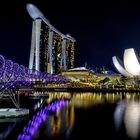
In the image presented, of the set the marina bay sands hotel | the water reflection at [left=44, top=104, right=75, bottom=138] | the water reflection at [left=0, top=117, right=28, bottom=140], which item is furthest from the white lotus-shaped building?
the water reflection at [left=0, top=117, right=28, bottom=140]

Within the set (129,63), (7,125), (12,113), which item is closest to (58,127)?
(7,125)

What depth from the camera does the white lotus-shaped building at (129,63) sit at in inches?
2124

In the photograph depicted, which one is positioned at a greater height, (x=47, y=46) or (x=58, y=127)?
(x=47, y=46)

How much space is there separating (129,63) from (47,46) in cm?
2005

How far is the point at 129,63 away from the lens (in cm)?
5534

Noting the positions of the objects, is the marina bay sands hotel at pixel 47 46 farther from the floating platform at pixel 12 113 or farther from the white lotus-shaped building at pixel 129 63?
the floating platform at pixel 12 113

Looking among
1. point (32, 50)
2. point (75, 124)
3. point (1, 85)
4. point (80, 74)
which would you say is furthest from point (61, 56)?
point (75, 124)

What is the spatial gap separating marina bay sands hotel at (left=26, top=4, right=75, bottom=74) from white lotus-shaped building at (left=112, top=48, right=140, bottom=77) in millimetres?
13118

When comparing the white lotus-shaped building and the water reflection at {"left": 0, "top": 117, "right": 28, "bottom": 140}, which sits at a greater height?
the white lotus-shaped building

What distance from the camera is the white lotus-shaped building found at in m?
53.9

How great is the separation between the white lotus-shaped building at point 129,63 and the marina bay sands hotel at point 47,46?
1312 centimetres

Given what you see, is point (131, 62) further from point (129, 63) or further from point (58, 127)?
point (58, 127)

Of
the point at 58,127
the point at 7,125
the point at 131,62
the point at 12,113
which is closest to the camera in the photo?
the point at 58,127

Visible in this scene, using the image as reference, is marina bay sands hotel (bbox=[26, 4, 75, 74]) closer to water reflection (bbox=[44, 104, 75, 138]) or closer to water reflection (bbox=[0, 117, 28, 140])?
water reflection (bbox=[0, 117, 28, 140])
